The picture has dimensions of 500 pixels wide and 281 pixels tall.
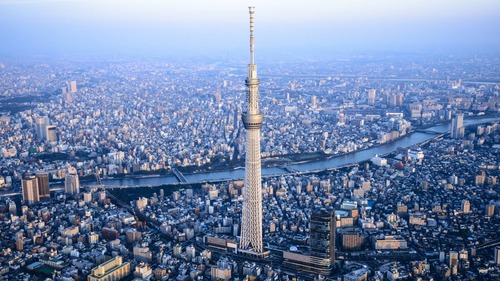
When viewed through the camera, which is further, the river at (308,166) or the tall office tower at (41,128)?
the tall office tower at (41,128)

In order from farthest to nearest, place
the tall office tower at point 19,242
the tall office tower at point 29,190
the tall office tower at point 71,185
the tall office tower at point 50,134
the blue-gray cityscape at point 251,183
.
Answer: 1. the tall office tower at point 50,134
2. the tall office tower at point 71,185
3. the tall office tower at point 29,190
4. the tall office tower at point 19,242
5. the blue-gray cityscape at point 251,183

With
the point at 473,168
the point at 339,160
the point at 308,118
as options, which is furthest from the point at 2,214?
the point at 308,118

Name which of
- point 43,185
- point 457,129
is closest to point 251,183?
point 43,185

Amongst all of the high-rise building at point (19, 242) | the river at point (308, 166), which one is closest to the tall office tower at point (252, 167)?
the high-rise building at point (19, 242)

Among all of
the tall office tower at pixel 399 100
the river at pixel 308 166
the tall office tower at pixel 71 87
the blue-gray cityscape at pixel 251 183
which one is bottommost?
the river at pixel 308 166

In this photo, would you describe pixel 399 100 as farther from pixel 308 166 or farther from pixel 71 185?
pixel 71 185

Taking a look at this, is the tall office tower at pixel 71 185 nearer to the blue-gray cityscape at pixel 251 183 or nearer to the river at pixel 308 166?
the blue-gray cityscape at pixel 251 183

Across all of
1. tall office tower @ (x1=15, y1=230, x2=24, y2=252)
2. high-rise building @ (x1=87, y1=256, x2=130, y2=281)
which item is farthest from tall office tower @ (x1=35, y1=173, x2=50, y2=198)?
high-rise building @ (x1=87, y1=256, x2=130, y2=281)
